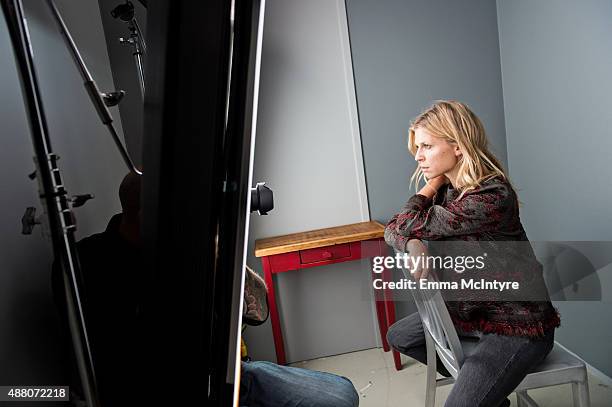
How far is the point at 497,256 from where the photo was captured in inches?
70.3

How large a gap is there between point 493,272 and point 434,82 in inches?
60.1

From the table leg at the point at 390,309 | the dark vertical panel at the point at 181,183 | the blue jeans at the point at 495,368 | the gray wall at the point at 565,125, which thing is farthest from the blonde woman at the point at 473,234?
the dark vertical panel at the point at 181,183

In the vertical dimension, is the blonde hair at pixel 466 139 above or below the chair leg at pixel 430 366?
above

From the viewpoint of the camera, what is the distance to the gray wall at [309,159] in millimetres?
2947

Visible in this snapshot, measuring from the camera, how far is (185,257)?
26 centimetres

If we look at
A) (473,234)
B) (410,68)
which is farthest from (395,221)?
(410,68)

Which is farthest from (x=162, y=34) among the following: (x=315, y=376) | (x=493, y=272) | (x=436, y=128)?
(x=436, y=128)

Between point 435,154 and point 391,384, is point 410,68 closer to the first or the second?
point 435,154

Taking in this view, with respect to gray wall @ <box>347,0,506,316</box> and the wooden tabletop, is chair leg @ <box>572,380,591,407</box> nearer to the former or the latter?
the wooden tabletop

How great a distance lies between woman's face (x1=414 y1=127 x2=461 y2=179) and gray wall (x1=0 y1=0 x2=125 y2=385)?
1870 millimetres

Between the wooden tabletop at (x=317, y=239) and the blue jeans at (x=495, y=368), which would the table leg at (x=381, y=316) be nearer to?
the wooden tabletop at (x=317, y=239)

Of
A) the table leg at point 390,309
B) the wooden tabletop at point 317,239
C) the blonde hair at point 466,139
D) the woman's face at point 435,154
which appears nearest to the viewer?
the blonde hair at point 466,139

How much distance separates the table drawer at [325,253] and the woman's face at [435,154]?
31.1 inches

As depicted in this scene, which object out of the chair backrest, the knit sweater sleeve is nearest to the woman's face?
the knit sweater sleeve
